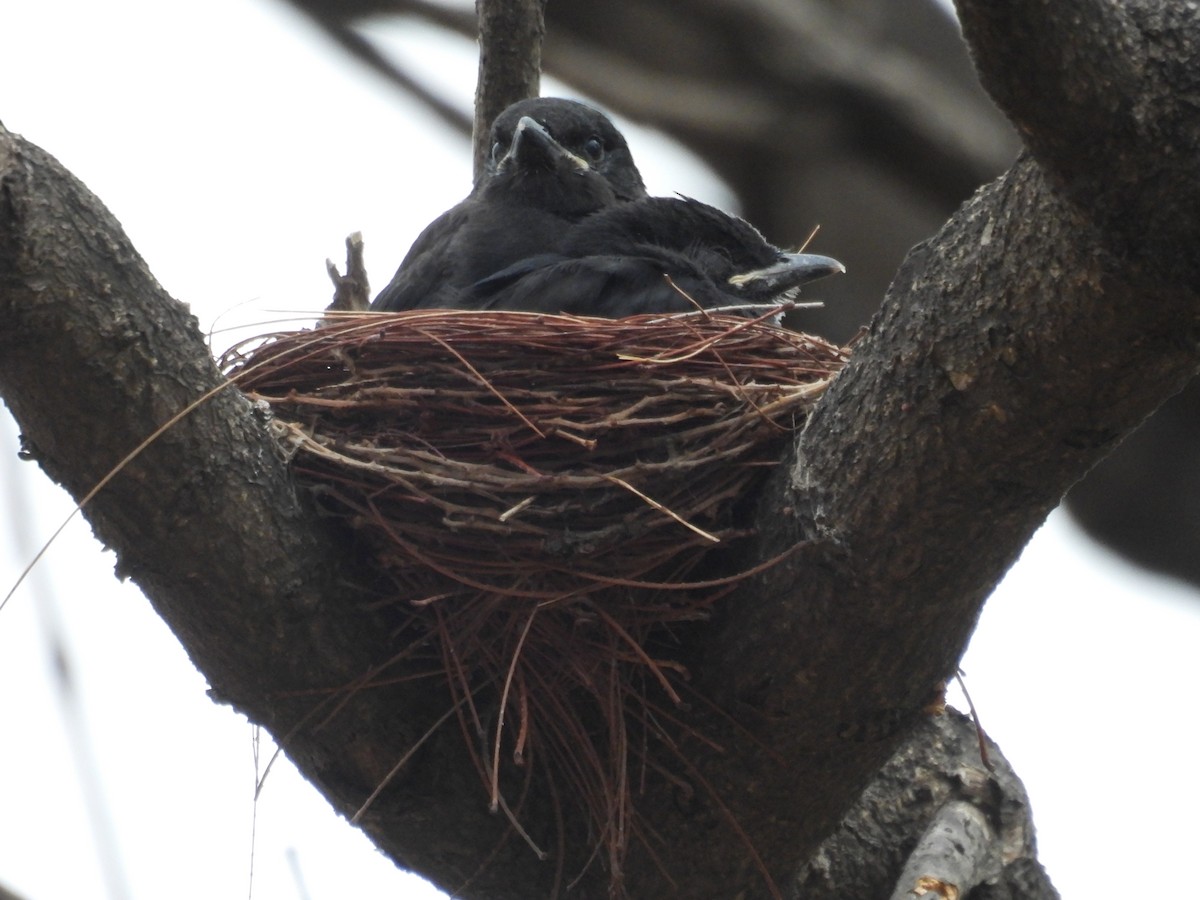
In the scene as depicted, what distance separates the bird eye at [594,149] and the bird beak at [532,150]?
0.85 ft

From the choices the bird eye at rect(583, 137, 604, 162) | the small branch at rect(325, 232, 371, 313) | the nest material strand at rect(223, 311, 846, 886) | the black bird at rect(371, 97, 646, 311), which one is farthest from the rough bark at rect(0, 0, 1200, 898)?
the bird eye at rect(583, 137, 604, 162)

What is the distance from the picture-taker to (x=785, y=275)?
4164 mm

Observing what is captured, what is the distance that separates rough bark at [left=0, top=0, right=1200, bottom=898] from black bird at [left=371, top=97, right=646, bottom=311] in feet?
4.51

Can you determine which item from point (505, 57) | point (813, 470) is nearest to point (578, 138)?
point (505, 57)

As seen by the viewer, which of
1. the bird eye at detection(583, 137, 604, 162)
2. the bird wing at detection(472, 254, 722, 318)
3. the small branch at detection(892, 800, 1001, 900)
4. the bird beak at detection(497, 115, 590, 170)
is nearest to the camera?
the small branch at detection(892, 800, 1001, 900)

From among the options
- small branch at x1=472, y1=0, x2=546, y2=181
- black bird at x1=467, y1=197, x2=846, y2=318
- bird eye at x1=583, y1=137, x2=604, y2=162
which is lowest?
black bird at x1=467, y1=197, x2=846, y2=318

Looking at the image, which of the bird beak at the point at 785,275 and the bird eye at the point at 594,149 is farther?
the bird eye at the point at 594,149

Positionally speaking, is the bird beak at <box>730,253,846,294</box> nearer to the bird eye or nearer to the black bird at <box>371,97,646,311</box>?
the black bird at <box>371,97,646,311</box>

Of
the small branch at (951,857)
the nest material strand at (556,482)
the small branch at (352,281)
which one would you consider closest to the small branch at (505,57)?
the small branch at (352,281)

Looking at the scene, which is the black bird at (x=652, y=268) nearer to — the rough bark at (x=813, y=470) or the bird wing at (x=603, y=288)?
the bird wing at (x=603, y=288)

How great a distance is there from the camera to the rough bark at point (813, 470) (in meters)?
2.03

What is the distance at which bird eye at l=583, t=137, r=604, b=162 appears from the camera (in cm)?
497

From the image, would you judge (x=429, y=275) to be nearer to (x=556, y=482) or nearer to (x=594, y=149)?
(x=594, y=149)

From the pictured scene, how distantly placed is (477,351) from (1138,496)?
376 cm
